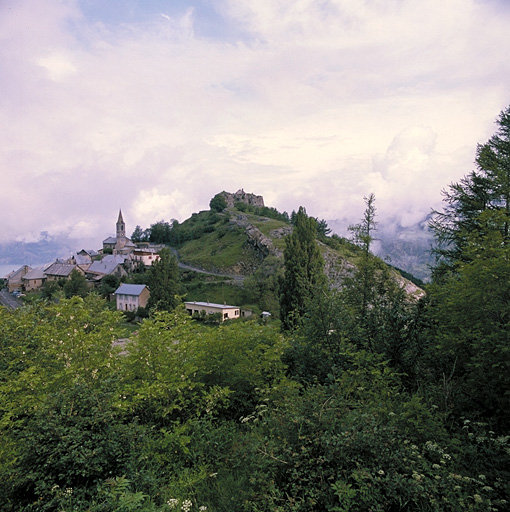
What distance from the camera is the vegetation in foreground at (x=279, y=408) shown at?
3.92 metres

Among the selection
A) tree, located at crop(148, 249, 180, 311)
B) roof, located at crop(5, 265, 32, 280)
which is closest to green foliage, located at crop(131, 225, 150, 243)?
roof, located at crop(5, 265, 32, 280)

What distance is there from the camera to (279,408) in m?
5.67

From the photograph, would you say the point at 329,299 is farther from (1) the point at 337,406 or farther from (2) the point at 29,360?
(2) the point at 29,360

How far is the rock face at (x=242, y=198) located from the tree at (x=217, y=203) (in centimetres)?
694

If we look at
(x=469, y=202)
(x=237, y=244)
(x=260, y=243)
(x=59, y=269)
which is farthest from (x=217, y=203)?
(x=469, y=202)

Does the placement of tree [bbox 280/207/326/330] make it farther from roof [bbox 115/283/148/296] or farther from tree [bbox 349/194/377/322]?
roof [bbox 115/283/148/296]

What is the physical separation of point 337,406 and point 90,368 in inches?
173

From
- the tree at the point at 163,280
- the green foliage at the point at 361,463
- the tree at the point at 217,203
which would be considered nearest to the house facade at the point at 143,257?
the tree at the point at 217,203

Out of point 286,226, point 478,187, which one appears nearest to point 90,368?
point 478,187

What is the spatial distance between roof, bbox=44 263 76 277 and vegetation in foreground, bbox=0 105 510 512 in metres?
74.4

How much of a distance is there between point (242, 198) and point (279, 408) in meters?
140

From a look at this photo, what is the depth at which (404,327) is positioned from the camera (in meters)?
7.75

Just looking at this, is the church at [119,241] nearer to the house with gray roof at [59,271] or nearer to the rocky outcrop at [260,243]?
the house with gray roof at [59,271]

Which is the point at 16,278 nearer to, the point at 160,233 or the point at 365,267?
the point at 160,233
